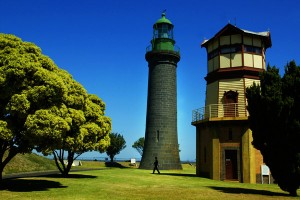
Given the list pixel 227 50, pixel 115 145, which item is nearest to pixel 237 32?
pixel 227 50

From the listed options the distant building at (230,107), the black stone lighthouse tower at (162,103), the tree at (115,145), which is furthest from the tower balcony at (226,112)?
the tree at (115,145)

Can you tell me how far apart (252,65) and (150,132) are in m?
18.3

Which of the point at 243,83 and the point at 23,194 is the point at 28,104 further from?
the point at 243,83

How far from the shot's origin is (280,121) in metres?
17.9

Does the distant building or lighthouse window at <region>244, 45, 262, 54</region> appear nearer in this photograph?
the distant building

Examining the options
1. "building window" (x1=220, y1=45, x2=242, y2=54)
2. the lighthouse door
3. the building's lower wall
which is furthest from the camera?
"building window" (x1=220, y1=45, x2=242, y2=54)

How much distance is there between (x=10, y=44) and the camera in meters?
18.7

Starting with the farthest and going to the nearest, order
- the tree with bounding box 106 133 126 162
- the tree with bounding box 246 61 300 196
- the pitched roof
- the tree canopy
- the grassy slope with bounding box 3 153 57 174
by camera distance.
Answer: the tree with bounding box 106 133 126 162, the grassy slope with bounding box 3 153 57 174, the pitched roof, the tree with bounding box 246 61 300 196, the tree canopy

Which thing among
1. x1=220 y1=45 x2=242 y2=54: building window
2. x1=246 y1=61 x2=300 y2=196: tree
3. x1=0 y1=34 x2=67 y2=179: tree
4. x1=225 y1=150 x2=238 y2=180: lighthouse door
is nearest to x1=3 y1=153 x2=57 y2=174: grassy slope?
x1=0 y1=34 x2=67 y2=179: tree

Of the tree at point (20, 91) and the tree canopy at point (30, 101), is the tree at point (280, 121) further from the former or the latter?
the tree at point (20, 91)

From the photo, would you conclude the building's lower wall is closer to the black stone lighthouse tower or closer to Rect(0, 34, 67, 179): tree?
the black stone lighthouse tower

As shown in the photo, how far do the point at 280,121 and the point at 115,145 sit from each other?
4565cm

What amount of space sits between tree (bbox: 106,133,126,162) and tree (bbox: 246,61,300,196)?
4392 centimetres

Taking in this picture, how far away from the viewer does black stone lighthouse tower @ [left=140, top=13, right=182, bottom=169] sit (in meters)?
43.0
